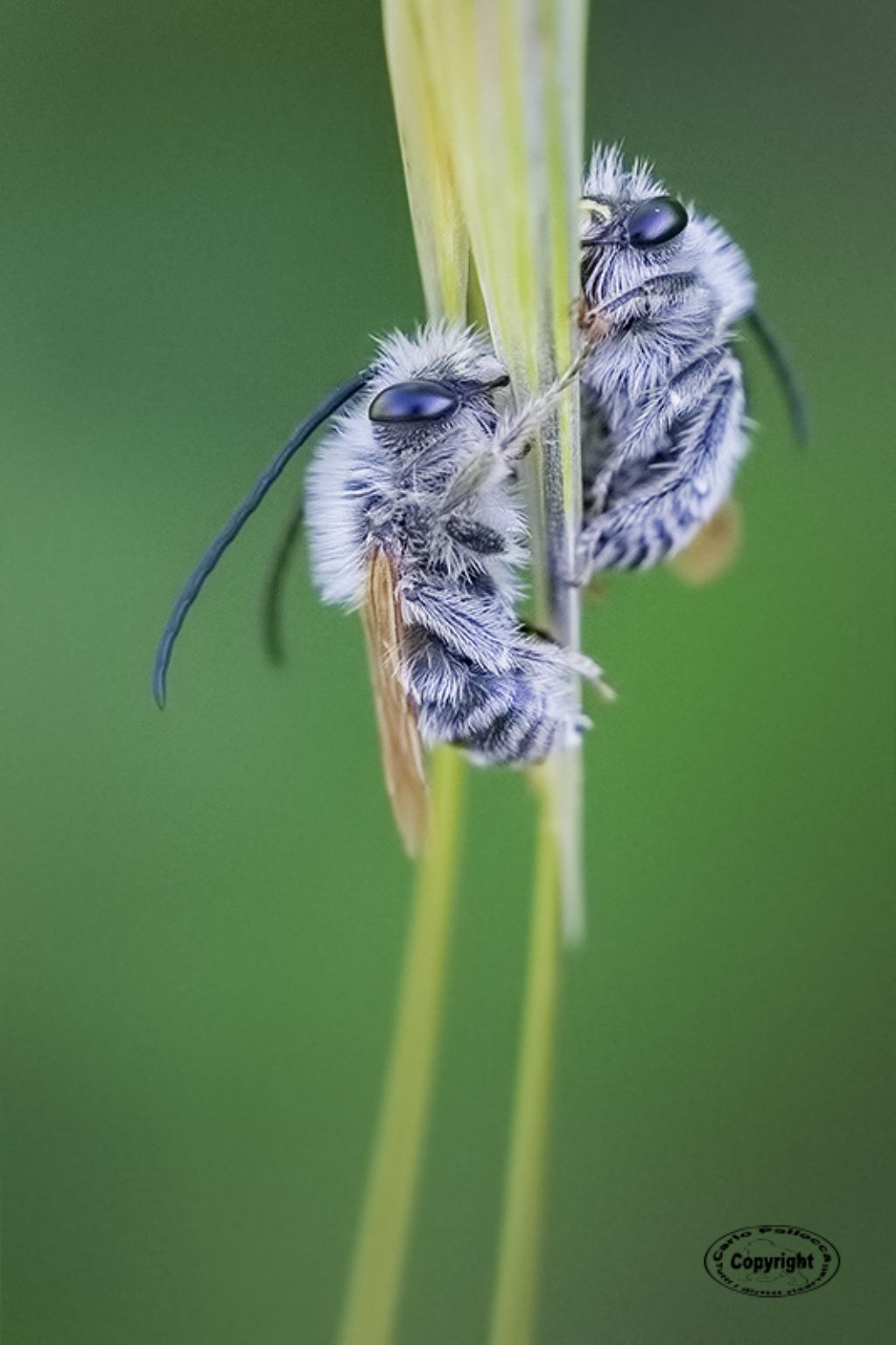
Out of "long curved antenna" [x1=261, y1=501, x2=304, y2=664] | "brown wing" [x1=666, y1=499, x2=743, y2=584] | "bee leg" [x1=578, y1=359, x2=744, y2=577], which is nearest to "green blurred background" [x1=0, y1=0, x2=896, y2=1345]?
"long curved antenna" [x1=261, y1=501, x2=304, y2=664]

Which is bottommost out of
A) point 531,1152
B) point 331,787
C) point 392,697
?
point 531,1152

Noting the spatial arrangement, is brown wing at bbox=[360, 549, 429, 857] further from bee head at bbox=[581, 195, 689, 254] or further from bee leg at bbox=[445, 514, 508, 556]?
bee head at bbox=[581, 195, 689, 254]

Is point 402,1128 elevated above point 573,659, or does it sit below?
below

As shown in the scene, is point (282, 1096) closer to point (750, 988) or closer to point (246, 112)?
point (750, 988)

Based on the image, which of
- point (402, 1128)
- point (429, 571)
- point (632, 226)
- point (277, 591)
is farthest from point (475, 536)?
point (402, 1128)

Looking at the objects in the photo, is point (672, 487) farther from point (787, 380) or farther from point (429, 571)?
point (787, 380)

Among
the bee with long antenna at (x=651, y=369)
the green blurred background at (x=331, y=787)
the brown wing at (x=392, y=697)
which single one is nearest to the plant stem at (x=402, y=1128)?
the green blurred background at (x=331, y=787)
